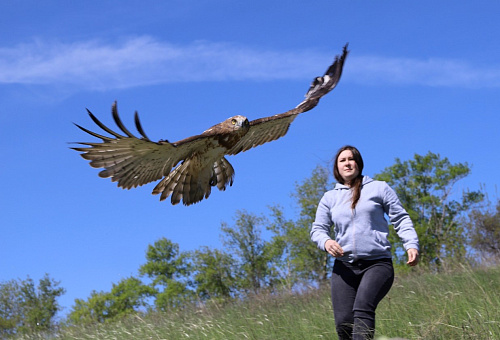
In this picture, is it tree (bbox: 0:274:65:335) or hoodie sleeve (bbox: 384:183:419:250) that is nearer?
hoodie sleeve (bbox: 384:183:419:250)

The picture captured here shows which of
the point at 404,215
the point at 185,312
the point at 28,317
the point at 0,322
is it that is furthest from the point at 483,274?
the point at 28,317

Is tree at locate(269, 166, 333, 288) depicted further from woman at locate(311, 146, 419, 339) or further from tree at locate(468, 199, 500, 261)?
woman at locate(311, 146, 419, 339)

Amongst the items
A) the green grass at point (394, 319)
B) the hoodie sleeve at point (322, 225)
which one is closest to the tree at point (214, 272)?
the green grass at point (394, 319)

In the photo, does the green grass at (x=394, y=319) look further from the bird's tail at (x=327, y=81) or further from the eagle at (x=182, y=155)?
the bird's tail at (x=327, y=81)

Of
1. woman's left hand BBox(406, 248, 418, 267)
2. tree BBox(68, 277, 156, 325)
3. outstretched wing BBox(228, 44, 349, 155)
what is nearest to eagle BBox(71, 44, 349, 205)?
outstretched wing BBox(228, 44, 349, 155)

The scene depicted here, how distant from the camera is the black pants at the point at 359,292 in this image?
410 cm

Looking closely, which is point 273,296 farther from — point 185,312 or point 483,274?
point 483,274

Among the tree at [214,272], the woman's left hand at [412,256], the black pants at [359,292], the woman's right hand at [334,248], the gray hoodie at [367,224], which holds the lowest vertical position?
the black pants at [359,292]

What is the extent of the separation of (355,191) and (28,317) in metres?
32.3

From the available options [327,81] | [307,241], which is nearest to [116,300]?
[307,241]

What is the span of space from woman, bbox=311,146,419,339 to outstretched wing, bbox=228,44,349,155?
236 centimetres

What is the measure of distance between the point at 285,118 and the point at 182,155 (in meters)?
1.69

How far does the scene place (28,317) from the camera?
32.8 meters

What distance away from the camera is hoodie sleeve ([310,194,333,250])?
435cm
